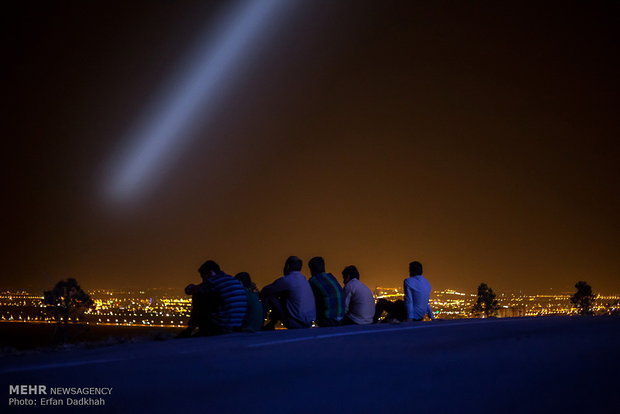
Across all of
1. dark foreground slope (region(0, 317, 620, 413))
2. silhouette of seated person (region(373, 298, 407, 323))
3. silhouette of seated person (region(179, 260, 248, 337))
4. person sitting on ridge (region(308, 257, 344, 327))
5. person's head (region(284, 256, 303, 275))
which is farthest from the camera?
silhouette of seated person (region(373, 298, 407, 323))

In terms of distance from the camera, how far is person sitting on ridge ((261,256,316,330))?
9953 mm

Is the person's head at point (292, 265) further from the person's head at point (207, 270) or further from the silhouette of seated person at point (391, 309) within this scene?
the silhouette of seated person at point (391, 309)

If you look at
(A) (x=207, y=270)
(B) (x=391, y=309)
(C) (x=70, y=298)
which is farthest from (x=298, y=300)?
(C) (x=70, y=298)

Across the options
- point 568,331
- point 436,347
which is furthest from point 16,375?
point 568,331

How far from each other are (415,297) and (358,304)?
1.15 meters

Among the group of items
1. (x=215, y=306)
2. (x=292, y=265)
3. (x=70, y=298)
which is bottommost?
(x=215, y=306)

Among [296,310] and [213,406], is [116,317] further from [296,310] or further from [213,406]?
[213,406]

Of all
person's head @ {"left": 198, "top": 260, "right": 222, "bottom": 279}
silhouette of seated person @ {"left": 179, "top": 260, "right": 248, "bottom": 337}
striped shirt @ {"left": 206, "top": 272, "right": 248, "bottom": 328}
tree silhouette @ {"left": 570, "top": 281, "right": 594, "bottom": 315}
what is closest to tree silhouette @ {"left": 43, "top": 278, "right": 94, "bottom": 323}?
person's head @ {"left": 198, "top": 260, "right": 222, "bottom": 279}

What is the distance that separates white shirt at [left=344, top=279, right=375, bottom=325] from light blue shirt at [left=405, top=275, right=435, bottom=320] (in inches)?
27.6

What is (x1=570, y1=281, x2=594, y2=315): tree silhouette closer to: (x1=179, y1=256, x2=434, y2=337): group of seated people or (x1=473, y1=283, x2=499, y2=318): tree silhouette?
(x1=473, y1=283, x2=499, y2=318): tree silhouette

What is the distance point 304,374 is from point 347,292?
6.36 m

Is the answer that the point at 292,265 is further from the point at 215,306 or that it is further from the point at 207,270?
the point at 215,306

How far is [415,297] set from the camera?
11430 millimetres

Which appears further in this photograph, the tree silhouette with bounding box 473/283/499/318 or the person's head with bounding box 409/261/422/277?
the tree silhouette with bounding box 473/283/499/318
